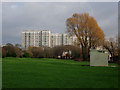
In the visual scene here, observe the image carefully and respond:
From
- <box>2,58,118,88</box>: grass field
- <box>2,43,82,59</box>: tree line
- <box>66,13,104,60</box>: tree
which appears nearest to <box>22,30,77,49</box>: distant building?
<box>2,43,82,59</box>: tree line

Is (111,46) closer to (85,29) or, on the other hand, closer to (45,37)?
(85,29)

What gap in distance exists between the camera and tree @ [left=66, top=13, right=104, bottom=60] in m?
39.3

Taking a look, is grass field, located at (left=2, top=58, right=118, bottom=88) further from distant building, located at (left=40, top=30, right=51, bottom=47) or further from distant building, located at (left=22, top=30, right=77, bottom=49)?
distant building, located at (left=22, top=30, right=77, bottom=49)

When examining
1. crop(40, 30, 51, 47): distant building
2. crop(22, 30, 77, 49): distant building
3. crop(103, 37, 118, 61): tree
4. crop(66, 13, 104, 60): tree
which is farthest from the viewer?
crop(22, 30, 77, 49): distant building

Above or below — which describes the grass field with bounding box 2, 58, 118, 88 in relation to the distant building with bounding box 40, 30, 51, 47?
below

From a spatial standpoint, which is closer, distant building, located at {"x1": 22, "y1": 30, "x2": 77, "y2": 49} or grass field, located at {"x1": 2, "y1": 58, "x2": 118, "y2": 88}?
grass field, located at {"x1": 2, "y1": 58, "x2": 118, "y2": 88}

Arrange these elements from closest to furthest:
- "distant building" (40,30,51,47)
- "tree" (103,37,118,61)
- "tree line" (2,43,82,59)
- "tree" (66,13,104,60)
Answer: "tree" (66,13,104,60) → "tree" (103,37,118,61) → "tree line" (2,43,82,59) → "distant building" (40,30,51,47)

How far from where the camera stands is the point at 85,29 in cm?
3934

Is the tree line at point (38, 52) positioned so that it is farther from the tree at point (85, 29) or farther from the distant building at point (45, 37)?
the distant building at point (45, 37)

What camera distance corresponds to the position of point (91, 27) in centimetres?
3922

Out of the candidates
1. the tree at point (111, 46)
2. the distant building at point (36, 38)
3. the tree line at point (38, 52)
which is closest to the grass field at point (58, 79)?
the tree at point (111, 46)

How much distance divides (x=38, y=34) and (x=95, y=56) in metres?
78.2

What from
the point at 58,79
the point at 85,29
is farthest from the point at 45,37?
the point at 58,79

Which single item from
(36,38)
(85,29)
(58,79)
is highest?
(36,38)
